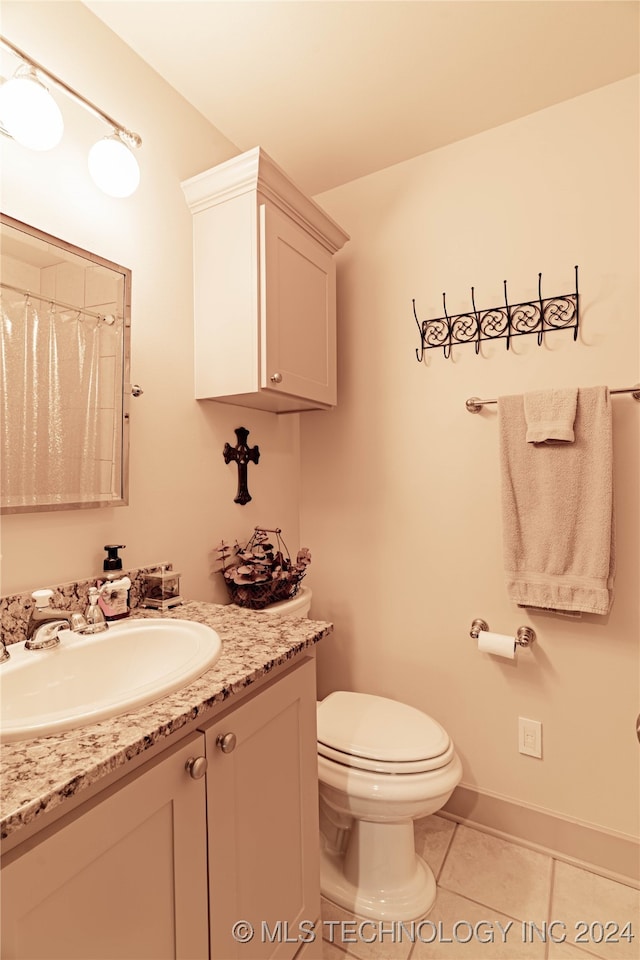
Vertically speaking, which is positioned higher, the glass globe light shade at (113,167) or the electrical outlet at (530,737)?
the glass globe light shade at (113,167)

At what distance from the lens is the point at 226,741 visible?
834 millimetres

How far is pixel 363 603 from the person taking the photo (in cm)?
198

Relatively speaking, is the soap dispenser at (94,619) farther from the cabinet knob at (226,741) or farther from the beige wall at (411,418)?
the cabinet knob at (226,741)

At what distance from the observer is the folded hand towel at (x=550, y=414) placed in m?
1.47

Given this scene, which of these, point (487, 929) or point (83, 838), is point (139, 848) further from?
point (487, 929)

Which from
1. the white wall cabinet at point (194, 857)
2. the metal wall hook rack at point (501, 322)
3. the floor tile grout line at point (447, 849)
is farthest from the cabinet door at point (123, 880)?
the metal wall hook rack at point (501, 322)

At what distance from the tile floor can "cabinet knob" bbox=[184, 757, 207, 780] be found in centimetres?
94

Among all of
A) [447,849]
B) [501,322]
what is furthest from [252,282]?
[447,849]

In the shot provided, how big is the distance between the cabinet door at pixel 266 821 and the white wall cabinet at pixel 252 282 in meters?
0.90

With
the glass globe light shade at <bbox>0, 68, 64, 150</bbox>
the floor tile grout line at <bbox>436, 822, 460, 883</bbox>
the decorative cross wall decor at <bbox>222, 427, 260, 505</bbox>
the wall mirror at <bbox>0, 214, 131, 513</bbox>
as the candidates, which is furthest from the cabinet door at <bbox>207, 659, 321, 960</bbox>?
the glass globe light shade at <bbox>0, 68, 64, 150</bbox>

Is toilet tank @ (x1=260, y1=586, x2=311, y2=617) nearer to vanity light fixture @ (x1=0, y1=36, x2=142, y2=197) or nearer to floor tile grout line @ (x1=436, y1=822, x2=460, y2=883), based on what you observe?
floor tile grout line @ (x1=436, y1=822, x2=460, y2=883)

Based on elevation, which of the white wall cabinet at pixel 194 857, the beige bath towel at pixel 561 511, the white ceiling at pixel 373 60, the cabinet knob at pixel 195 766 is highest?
the white ceiling at pixel 373 60

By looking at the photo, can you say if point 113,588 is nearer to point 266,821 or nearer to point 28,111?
point 266,821

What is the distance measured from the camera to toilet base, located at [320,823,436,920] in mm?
1366
